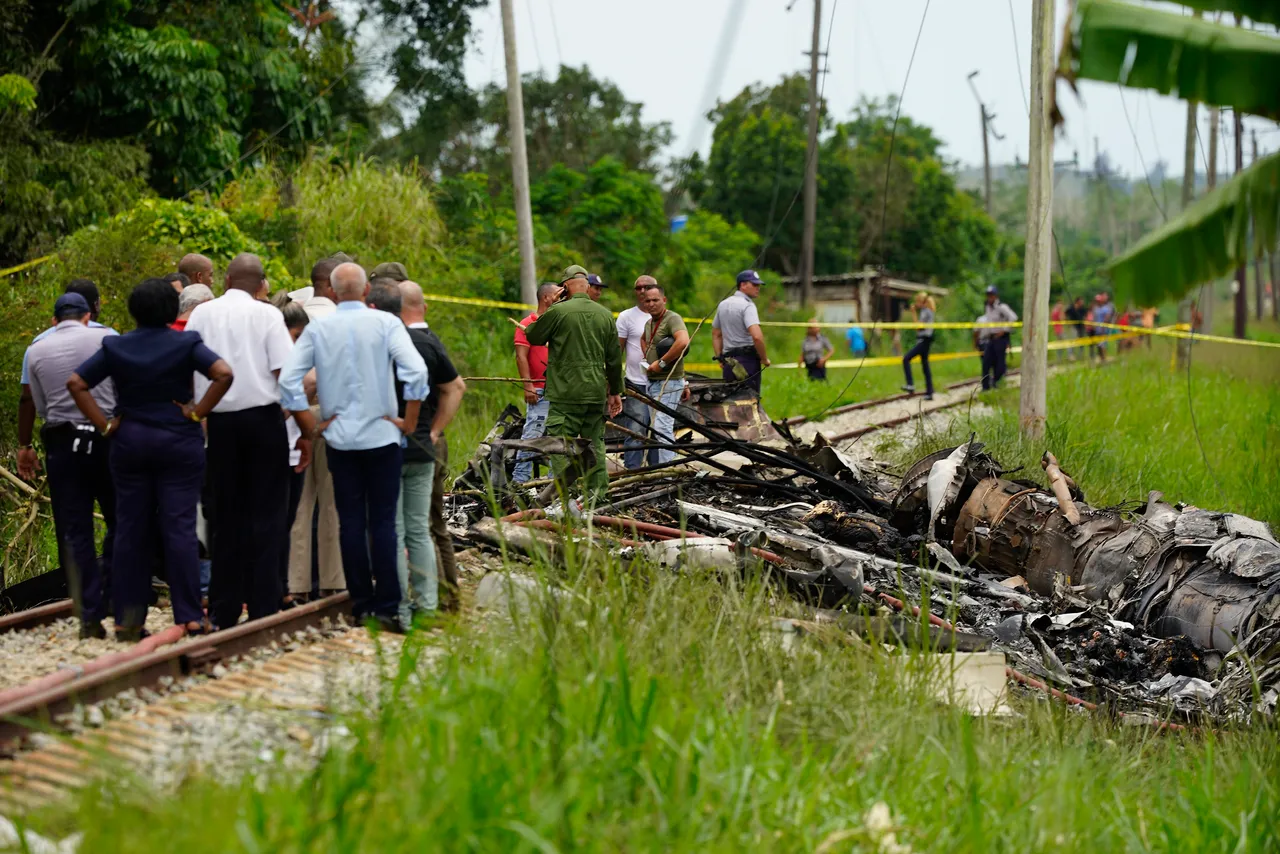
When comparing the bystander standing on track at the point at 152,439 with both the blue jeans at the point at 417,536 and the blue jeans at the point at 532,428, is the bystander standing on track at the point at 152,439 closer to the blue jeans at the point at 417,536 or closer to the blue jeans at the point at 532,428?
the blue jeans at the point at 417,536

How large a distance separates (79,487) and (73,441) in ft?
0.94

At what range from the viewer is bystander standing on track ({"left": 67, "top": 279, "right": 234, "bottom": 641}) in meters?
7.03

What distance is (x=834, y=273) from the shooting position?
183 feet

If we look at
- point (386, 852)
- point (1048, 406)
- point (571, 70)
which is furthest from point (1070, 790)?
point (571, 70)

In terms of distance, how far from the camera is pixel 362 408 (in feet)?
22.9

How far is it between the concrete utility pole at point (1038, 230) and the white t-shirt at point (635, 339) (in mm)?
4997

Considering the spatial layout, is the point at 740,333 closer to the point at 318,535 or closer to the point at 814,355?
the point at 318,535

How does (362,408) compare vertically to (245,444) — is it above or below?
above

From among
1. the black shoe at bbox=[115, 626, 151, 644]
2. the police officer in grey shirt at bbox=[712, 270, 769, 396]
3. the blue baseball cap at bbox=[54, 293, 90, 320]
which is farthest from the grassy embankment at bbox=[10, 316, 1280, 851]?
the police officer in grey shirt at bbox=[712, 270, 769, 396]

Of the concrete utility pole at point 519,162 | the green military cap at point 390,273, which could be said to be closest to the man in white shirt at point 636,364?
the green military cap at point 390,273

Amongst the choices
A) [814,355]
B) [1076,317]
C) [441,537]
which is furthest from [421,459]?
[1076,317]

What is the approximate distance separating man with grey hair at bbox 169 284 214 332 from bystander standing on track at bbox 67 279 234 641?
1.17 m

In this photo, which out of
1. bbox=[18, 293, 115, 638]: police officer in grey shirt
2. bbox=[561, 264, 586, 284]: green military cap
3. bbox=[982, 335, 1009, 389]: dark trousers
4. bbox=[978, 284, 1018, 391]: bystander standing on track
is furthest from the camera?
bbox=[982, 335, 1009, 389]: dark trousers

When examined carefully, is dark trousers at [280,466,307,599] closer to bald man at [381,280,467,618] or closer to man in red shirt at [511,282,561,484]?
bald man at [381,280,467,618]
